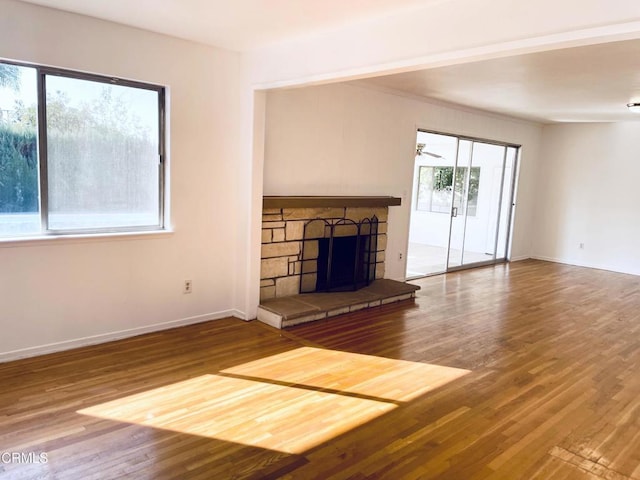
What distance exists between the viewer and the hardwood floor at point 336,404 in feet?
7.70

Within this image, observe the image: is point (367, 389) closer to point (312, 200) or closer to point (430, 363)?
point (430, 363)

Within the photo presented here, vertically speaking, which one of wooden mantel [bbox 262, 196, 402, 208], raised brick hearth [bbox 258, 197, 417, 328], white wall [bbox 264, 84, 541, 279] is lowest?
raised brick hearth [bbox 258, 197, 417, 328]

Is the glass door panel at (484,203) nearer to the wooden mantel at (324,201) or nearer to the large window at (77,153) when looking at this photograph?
the wooden mantel at (324,201)

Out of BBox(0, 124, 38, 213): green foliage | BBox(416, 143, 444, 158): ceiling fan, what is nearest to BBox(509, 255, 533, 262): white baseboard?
BBox(416, 143, 444, 158): ceiling fan

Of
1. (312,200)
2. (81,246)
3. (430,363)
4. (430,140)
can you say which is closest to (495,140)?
(430,140)

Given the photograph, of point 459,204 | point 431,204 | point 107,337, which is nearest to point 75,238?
point 107,337

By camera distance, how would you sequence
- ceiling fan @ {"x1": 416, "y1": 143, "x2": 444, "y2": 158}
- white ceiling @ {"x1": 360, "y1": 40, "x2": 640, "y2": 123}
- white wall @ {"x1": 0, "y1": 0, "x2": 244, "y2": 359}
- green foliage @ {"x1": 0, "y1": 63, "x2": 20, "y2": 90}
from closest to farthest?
green foliage @ {"x1": 0, "y1": 63, "x2": 20, "y2": 90} → white wall @ {"x1": 0, "y1": 0, "x2": 244, "y2": 359} → white ceiling @ {"x1": 360, "y1": 40, "x2": 640, "y2": 123} → ceiling fan @ {"x1": 416, "y1": 143, "x2": 444, "y2": 158}

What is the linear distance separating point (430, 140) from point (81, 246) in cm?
646

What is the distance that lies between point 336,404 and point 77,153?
270cm

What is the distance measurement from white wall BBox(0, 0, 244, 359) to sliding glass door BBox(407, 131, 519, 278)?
145 inches

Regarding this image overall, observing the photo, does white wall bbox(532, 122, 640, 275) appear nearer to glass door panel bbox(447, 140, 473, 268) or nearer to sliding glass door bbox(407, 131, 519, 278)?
sliding glass door bbox(407, 131, 519, 278)

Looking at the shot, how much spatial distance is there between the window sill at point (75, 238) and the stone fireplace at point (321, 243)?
44.7 inches

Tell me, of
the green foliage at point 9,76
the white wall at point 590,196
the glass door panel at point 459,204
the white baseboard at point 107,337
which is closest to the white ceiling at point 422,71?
the green foliage at point 9,76

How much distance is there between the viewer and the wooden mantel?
4586mm
